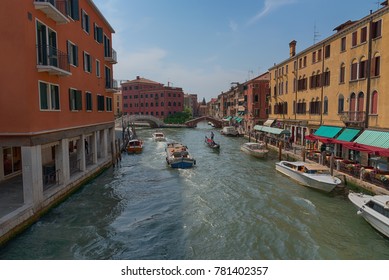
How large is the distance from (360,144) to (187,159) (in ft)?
44.3

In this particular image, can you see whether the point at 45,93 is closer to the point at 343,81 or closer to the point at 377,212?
the point at 377,212

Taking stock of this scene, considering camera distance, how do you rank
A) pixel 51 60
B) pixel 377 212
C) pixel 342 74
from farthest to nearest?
pixel 342 74 → pixel 51 60 → pixel 377 212

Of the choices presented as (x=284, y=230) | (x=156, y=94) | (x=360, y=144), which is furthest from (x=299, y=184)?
(x=156, y=94)

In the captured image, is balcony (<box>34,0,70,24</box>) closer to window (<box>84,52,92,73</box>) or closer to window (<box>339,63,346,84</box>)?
window (<box>84,52,92,73</box>)

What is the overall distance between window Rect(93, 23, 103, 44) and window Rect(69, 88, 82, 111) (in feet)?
23.7

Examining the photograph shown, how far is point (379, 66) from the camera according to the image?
20.4 m

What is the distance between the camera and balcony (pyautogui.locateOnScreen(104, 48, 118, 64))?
27.2 m

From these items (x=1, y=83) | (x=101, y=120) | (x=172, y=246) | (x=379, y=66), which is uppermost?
(x=379, y=66)

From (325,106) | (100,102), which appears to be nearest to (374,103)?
(325,106)

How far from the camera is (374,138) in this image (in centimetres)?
1939

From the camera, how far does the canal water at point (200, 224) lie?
36.3 ft

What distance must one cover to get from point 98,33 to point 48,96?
1242cm

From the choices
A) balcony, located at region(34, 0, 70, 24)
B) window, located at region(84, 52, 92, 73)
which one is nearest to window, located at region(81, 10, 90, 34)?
window, located at region(84, 52, 92, 73)

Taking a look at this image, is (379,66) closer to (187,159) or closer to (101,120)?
(187,159)
